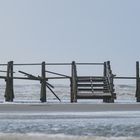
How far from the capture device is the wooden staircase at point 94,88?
20.0 meters

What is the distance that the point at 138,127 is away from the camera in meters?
8.95

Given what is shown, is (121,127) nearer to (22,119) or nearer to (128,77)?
(22,119)

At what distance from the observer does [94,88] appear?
69.0 feet

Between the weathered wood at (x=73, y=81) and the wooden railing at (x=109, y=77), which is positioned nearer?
the weathered wood at (x=73, y=81)

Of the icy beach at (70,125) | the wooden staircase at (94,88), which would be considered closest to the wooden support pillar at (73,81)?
the wooden staircase at (94,88)

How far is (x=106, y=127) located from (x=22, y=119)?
240 cm

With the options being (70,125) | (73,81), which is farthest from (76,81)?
(70,125)

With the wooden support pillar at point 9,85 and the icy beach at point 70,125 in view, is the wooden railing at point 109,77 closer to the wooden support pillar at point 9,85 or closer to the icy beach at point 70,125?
the wooden support pillar at point 9,85

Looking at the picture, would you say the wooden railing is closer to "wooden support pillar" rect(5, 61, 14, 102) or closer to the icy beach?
"wooden support pillar" rect(5, 61, 14, 102)

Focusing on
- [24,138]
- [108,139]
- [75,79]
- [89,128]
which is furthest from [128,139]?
[75,79]

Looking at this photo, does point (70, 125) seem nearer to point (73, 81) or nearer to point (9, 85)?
point (73, 81)

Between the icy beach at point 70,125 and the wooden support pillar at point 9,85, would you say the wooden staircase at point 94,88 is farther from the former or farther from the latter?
the icy beach at point 70,125

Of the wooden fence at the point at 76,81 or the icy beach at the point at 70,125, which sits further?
the wooden fence at the point at 76,81

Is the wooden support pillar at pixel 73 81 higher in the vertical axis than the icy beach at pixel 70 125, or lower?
higher
